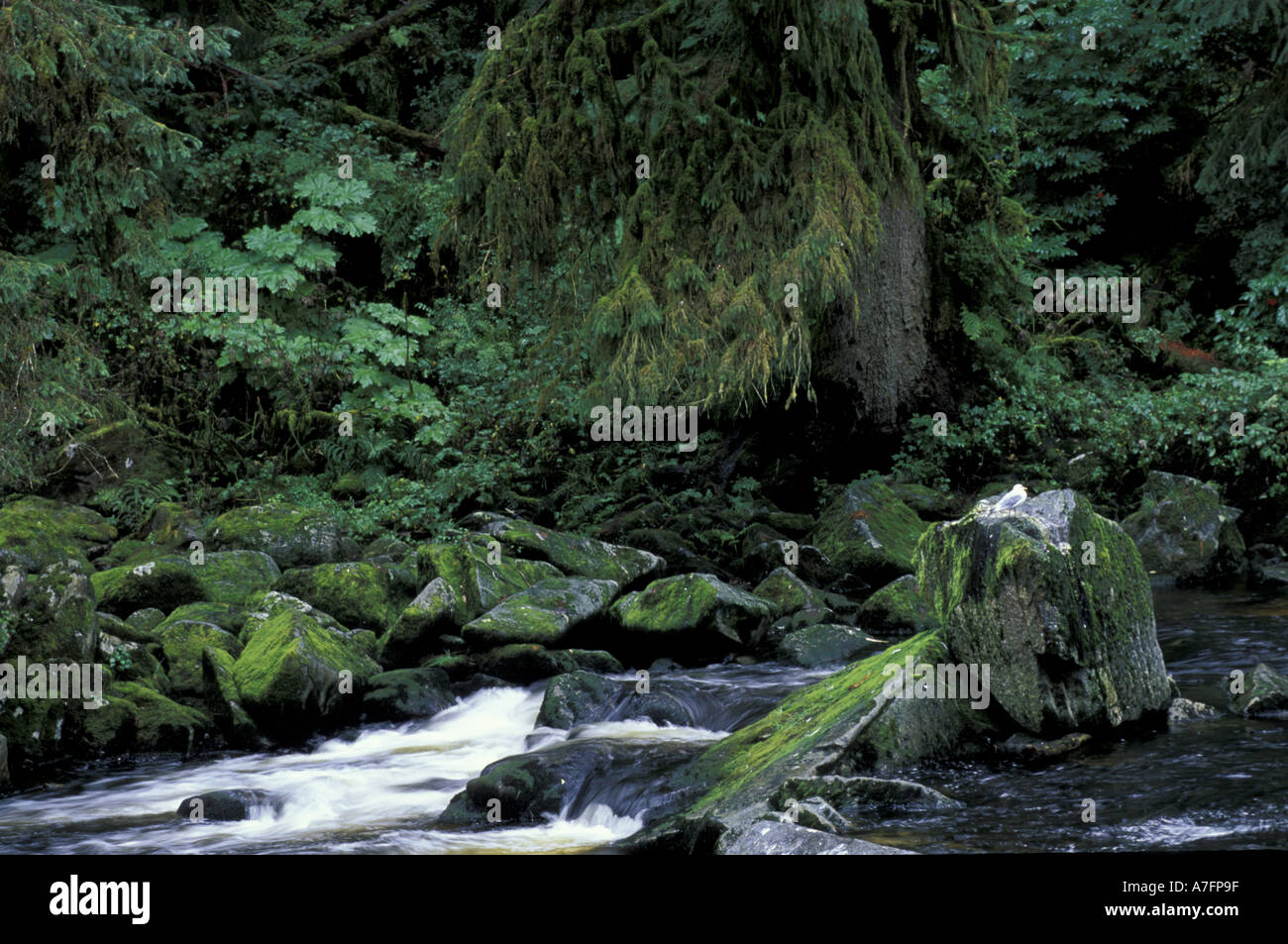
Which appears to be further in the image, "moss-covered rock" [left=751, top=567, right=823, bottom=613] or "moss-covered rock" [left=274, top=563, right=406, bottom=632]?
"moss-covered rock" [left=751, top=567, right=823, bottom=613]

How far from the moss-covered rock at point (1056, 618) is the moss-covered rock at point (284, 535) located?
7.65 m

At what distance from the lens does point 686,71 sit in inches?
535

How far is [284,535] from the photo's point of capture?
12516 millimetres

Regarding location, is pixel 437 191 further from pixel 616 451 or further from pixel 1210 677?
pixel 1210 677

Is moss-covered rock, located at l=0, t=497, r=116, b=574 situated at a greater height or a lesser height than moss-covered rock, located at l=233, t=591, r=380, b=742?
greater

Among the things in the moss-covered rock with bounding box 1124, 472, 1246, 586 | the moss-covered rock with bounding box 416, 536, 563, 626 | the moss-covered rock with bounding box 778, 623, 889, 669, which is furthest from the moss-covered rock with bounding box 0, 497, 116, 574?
the moss-covered rock with bounding box 1124, 472, 1246, 586

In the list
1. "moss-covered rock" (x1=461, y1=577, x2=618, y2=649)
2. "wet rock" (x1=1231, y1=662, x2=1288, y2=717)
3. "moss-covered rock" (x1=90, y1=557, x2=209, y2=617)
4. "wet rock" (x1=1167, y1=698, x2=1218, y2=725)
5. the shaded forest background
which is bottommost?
"wet rock" (x1=1167, y1=698, x2=1218, y2=725)

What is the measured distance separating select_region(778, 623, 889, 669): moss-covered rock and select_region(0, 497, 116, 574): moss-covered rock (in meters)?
5.86

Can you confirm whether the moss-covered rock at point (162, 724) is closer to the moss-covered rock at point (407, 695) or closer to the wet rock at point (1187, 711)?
the moss-covered rock at point (407, 695)

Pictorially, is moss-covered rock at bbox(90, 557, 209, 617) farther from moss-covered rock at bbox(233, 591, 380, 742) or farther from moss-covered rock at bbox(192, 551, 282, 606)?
moss-covered rock at bbox(233, 591, 380, 742)

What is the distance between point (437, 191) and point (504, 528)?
301 inches

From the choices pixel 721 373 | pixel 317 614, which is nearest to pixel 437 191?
pixel 721 373

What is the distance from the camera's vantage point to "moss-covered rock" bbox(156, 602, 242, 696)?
908 cm

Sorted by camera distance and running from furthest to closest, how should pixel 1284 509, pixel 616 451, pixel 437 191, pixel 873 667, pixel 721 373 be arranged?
1. pixel 437 191
2. pixel 616 451
3. pixel 1284 509
4. pixel 721 373
5. pixel 873 667
